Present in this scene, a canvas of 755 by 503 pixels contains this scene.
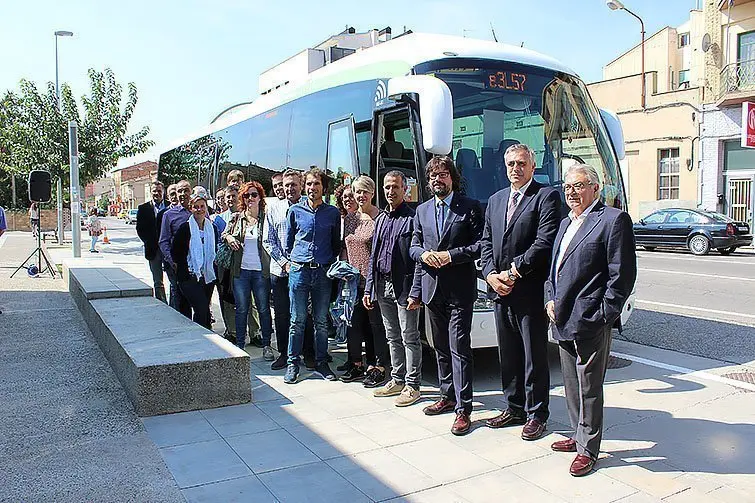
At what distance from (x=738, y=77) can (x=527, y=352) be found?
87.0 ft

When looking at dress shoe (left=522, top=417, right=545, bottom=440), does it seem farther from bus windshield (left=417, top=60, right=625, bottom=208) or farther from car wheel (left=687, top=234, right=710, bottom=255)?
car wheel (left=687, top=234, right=710, bottom=255)

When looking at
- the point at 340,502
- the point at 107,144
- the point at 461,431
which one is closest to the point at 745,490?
the point at 461,431

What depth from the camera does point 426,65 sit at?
21.5ft

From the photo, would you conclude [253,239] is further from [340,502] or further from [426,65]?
[340,502]

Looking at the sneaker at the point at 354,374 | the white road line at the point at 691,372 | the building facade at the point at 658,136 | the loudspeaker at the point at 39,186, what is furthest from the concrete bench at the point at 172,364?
the building facade at the point at 658,136

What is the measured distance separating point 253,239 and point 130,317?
5.56ft

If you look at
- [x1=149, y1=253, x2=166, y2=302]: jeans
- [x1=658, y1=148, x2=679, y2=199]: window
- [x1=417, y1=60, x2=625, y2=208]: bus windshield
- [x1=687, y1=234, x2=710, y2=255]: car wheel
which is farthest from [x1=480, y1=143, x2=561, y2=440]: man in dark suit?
[x1=658, y1=148, x2=679, y2=199]: window

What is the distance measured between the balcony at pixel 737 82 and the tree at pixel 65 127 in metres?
23.2

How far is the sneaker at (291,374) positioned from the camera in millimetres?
6492

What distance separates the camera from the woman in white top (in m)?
7.38

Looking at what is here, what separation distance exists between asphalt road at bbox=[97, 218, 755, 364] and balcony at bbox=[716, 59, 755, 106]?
11.5 metres

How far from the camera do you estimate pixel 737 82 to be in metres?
26.5

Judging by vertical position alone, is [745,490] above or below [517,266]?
below

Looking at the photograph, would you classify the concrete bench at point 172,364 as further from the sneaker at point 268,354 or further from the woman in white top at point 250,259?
the sneaker at point 268,354
